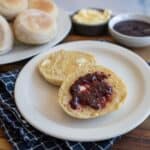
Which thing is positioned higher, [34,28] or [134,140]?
[34,28]

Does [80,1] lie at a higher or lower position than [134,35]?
lower

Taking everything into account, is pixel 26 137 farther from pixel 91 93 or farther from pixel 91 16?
pixel 91 16

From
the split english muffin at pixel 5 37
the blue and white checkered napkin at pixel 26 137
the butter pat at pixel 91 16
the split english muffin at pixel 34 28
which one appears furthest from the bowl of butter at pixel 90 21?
the blue and white checkered napkin at pixel 26 137

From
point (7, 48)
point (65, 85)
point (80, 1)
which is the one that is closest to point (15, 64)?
point (7, 48)

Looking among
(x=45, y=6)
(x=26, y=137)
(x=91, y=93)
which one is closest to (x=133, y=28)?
(x=45, y=6)

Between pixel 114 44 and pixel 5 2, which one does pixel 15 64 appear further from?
pixel 114 44

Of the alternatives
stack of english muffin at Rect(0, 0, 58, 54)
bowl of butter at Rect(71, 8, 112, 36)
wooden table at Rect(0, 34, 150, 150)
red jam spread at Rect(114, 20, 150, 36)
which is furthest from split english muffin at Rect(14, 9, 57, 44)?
wooden table at Rect(0, 34, 150, 150)

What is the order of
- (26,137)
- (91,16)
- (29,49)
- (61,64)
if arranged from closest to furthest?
(26,137)
(61,64)
(29,49)
(91,16)
